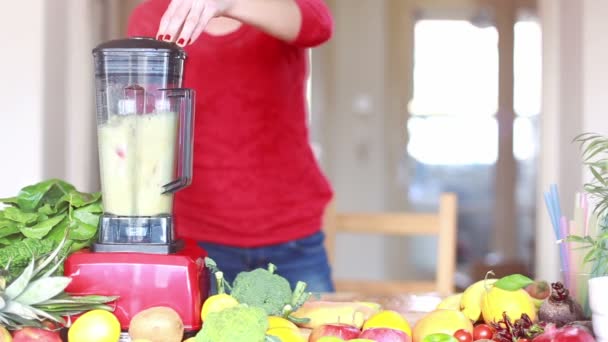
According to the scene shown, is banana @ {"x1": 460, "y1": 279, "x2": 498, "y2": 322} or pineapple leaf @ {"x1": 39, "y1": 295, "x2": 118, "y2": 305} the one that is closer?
pineapple leaf @ {"x1": 39, "y1": 295, "x2": 118, "y2": 305}

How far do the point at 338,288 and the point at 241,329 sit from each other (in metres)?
1.23

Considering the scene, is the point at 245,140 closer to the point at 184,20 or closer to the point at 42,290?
the point at 184,20

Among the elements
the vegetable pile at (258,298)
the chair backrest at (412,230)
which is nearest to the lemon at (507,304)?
the vegetable pile at (258,298)

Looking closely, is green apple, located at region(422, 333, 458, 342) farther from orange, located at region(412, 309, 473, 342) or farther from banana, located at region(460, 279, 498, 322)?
banana, located at region(460, 279, 498, 322)

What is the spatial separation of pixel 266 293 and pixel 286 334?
10cm

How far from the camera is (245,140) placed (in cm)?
167

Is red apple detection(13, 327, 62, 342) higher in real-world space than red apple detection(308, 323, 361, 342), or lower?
higher

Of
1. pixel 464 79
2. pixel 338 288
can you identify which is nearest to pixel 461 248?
pixel 464 79

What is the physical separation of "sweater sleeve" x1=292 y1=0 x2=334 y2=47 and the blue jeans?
48 centimetres

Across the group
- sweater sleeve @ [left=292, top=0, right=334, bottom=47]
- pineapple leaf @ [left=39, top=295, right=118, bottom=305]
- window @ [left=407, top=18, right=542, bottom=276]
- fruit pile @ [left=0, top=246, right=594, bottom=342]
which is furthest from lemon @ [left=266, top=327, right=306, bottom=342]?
window @ [left=407, top=18, right=542, bottom=276]

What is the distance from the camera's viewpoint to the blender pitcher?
1090mm

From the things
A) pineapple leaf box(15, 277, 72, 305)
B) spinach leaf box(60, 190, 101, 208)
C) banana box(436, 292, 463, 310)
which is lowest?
banana box(436, 292, 463, 310)

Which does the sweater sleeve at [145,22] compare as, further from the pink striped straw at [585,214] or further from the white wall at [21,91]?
the pink striped straw at [585,214]

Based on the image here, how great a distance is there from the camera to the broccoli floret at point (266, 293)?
42.5 inches
